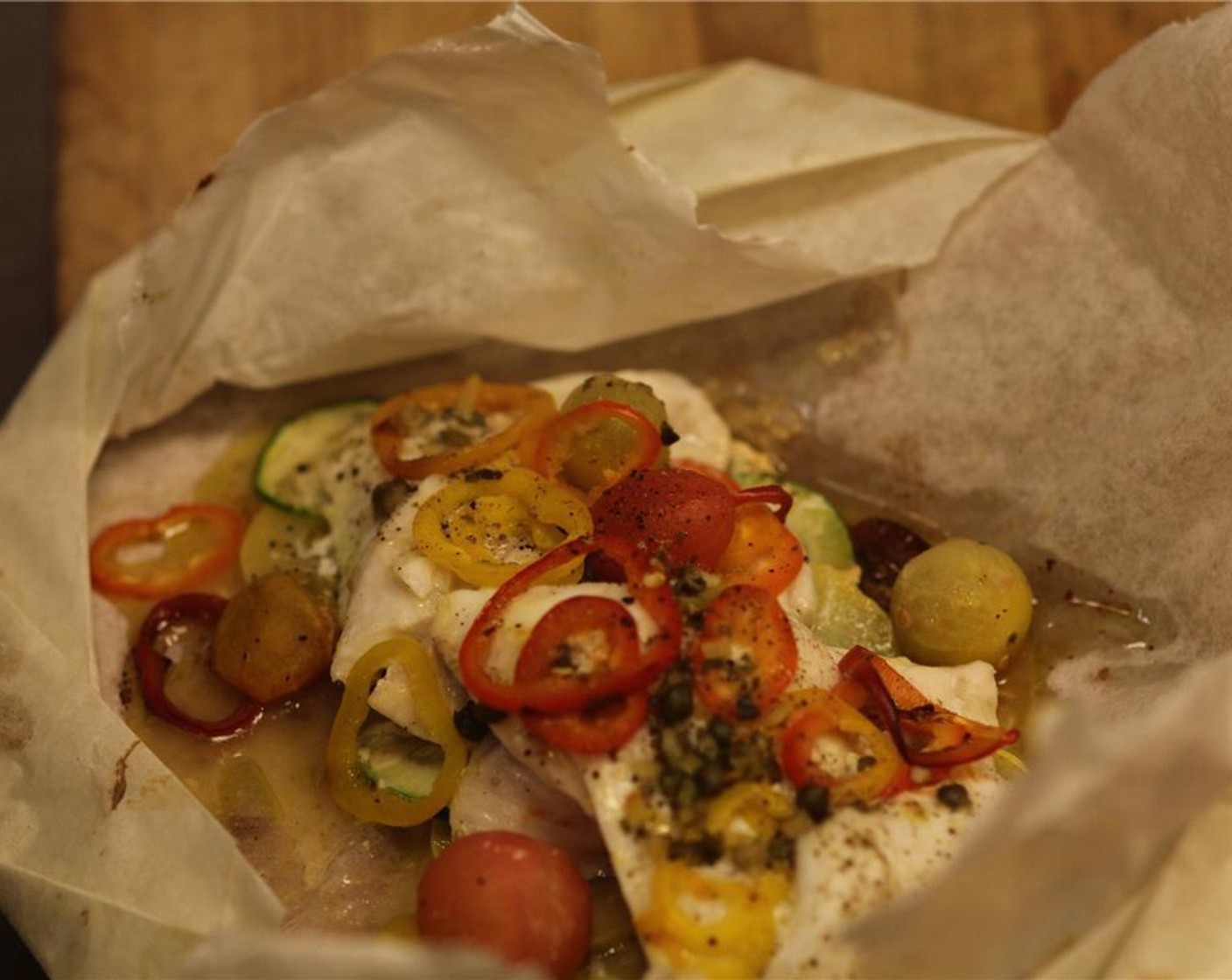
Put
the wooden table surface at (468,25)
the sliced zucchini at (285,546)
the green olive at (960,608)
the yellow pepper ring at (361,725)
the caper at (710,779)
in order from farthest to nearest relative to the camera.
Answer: the wooden table surface at (468,25) < the sliced zucchini at (285,546) < the green olive at (960,608) < the yellow pepper ring at (361,725) < the caper at (710,779)

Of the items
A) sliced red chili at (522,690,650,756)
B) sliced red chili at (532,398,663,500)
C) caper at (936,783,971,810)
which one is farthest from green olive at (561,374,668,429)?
caper at (936,783,971,810)

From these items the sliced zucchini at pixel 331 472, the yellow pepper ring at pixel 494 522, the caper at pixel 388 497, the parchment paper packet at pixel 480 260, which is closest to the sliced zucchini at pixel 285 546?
the sliced zucchini at pixel 331 472

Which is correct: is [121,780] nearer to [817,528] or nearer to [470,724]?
[470,724]

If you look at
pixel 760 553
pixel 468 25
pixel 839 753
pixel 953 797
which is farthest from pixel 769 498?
pixel 468 25

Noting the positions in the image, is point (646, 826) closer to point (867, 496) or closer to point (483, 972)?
point (483, 972)

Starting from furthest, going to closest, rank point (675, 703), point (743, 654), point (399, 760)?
point (399, 760), point (743, 654), point (675, 703)

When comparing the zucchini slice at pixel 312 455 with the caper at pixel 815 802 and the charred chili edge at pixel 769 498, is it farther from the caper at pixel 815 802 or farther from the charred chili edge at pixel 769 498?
the caper at pixel 815 802
